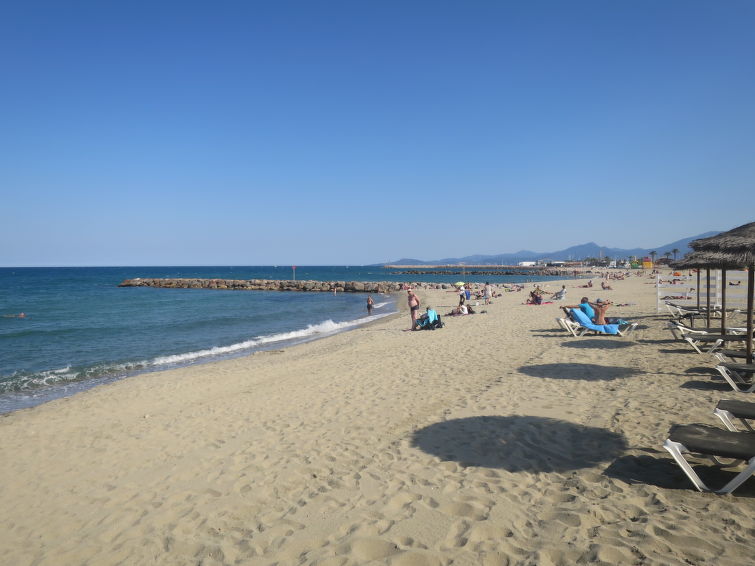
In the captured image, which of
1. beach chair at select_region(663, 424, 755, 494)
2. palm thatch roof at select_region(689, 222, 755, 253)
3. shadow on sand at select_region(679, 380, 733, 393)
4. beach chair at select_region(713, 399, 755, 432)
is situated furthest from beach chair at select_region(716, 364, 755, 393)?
beach chair at select_region(663, 424, 755, 494)

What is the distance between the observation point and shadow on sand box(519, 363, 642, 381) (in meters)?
7.28

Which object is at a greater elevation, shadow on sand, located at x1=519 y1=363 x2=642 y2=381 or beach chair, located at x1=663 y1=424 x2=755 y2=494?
beach chair, located at x1=663 y1=424 x2=755 y2=494

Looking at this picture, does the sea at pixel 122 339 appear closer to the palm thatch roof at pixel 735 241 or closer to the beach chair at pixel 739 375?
the beach chair at pixel 739 375

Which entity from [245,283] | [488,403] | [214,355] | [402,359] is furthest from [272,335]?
[245,283]

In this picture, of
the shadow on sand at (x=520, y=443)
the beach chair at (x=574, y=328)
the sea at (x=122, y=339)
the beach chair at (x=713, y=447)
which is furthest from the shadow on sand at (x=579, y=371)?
the sea at (x=122, y=339)

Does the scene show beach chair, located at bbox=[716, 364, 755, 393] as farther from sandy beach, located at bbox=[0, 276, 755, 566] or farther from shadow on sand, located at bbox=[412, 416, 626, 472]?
shadow on sand, located at bbox=[412, 416, 626, 472]

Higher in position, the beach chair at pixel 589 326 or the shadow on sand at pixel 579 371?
the beach chair at pixel 589 326

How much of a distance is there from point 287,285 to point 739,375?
50356 mm

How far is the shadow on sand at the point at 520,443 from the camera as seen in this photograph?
4246 millimetres

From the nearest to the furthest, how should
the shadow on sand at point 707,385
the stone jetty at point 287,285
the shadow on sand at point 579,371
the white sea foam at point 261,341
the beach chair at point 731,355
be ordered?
the shadow on sand at point 707,385
the beach chair at point 731,355
the shadow on sand at point 579,371
the white sea foam at point 261,341
the stone jetty at point 287,285

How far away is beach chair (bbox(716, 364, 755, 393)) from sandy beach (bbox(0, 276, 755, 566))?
0.22 m

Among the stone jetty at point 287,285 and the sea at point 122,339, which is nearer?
the sea at point 122,339

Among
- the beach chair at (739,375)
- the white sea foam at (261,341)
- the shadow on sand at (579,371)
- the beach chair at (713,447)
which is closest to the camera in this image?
the beach chair at (713,447)

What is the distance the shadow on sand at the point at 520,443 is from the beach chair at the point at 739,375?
106 inches
